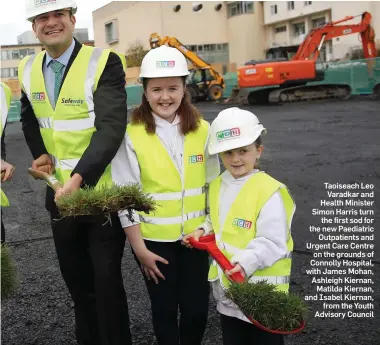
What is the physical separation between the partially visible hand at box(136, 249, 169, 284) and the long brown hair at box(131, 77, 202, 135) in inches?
24.3

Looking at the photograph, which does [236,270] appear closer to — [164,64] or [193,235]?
[193,235]

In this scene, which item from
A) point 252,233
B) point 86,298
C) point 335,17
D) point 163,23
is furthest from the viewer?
point 163,23

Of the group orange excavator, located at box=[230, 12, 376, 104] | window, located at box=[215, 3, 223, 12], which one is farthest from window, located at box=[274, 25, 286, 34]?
orange excavator, located at box=[230, 12, 376, 104]

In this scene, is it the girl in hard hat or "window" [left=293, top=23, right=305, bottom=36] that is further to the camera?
"window" [left=293, top=23, right=305, bottom=36]

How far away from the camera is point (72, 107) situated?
290 cm

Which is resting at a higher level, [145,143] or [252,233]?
[145,143]

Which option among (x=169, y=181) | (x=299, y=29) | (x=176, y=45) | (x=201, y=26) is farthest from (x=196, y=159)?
(x=201, y=26)

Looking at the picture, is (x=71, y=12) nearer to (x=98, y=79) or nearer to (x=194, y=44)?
(x=98, y=79)

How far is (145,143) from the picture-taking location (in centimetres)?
290

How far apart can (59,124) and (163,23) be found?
52211 mm

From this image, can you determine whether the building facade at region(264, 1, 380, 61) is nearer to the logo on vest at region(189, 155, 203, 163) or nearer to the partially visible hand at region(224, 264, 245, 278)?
the logo on vest at region(189, 155, 203, 163)

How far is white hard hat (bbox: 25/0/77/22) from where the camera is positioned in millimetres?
2771

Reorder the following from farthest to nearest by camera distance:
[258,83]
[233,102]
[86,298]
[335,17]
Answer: [335,17]
[233,102]
[258,83]
[86,298]

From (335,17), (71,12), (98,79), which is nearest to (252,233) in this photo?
(98,79)
